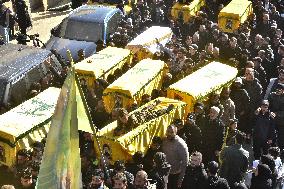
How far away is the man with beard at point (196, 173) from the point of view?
7.85 metres

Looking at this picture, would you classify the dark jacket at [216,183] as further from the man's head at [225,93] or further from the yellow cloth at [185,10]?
the yellow cloth at [185,10]

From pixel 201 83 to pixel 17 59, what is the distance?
404 centimetres

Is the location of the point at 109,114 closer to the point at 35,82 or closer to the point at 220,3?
the point at 35,82

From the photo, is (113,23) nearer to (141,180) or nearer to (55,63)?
(55,63)

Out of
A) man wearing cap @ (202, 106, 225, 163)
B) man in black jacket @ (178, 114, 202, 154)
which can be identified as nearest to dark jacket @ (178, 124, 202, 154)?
man in black jacket @ (178, 114, 202, 154)

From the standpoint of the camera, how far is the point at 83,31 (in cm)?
1460

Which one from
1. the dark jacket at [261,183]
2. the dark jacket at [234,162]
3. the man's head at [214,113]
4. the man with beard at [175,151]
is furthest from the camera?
Answer: the man's head at [214,113]

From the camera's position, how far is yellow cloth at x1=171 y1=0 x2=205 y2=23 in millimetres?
16141

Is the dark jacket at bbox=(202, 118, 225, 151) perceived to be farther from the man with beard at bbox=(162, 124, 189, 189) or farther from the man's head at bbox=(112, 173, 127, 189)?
the man's head at bbox=(112, 173, 127, 189)

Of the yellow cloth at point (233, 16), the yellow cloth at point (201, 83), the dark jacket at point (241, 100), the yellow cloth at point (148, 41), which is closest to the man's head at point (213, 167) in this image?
the yellow cloth at point (201, 83)

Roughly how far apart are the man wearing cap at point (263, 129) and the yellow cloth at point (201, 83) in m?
1.14

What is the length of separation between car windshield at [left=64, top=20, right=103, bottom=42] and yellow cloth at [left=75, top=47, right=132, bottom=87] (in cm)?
171

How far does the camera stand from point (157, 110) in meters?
9.82

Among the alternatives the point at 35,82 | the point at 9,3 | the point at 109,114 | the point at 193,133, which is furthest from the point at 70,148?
the point at 9,3
